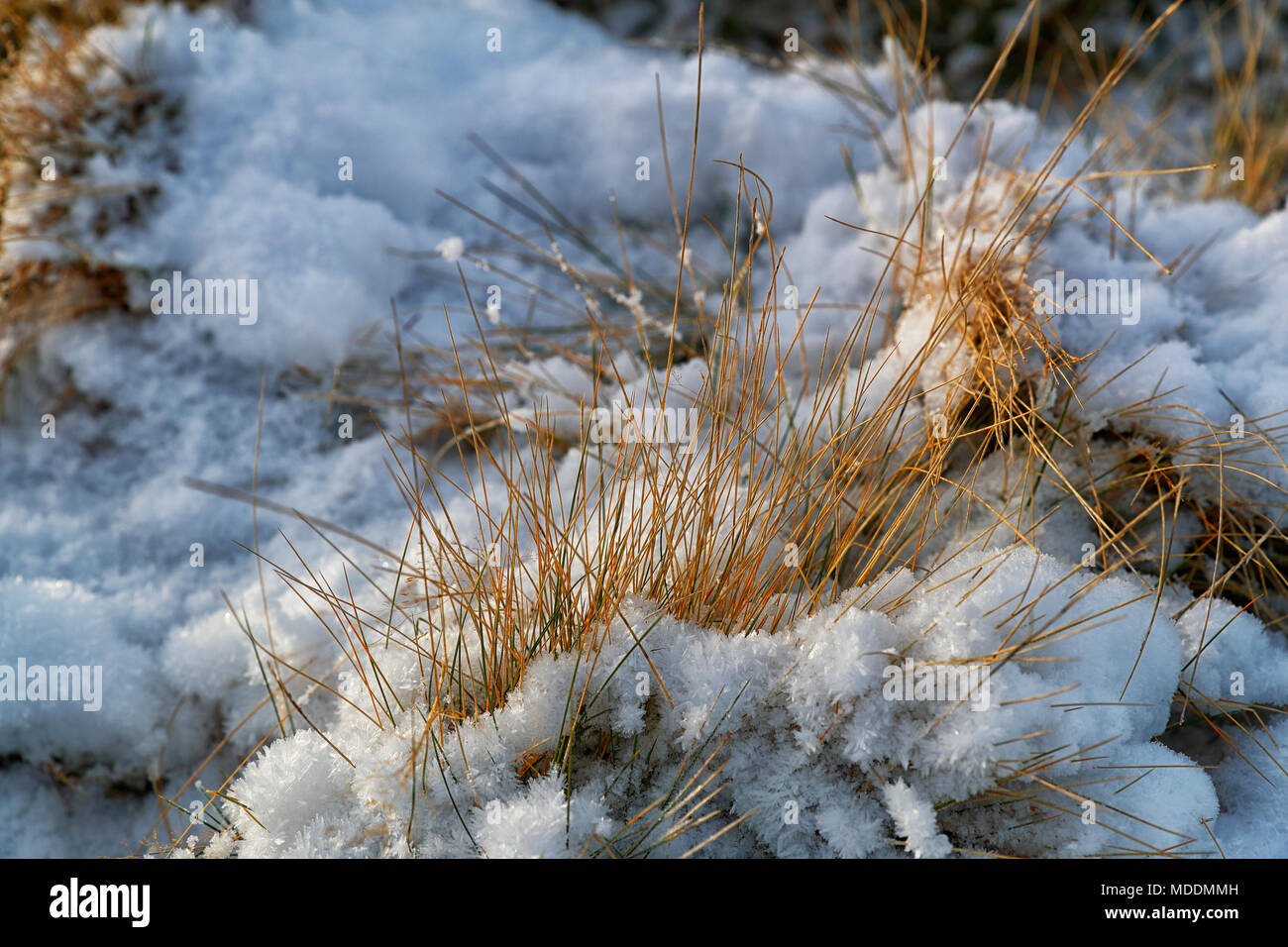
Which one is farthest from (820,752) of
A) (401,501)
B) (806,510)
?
(401,501)

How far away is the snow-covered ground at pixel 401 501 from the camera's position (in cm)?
117

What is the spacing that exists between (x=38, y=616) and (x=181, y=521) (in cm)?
35

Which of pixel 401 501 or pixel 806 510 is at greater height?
pixel 806 510

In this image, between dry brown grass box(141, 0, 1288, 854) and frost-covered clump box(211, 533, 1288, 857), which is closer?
frost-covered clump box(211, 533, 1288, 857)

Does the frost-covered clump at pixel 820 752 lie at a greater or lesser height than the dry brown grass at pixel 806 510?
lesser

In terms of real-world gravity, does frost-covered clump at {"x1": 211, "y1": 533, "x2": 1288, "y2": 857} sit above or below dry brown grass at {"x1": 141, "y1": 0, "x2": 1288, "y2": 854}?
below

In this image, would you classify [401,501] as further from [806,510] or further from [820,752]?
[820,752]

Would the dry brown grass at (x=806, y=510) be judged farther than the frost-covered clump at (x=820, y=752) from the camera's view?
Yes

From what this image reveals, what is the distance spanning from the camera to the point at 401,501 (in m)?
1.90

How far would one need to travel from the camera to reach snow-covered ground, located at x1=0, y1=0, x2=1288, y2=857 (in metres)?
1.17

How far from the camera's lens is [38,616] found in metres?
1.63
